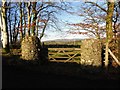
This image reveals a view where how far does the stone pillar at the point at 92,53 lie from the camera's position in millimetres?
19672

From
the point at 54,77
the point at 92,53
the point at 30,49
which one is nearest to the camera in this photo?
the point at 54,77

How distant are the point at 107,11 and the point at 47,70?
802 cm

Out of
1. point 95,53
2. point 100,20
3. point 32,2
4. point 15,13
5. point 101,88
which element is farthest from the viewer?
point 15,13

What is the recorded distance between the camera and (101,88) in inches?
494

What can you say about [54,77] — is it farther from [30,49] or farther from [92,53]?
[30,49]

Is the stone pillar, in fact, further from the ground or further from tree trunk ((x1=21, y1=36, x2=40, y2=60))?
tree trunk ((x1=21, y1=36, x2=40, y2=60))

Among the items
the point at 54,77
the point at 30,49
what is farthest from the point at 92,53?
the point at 54,77

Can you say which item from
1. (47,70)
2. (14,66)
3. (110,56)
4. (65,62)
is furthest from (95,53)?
(14,66)

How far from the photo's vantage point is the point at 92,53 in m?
19.7

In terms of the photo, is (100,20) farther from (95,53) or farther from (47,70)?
(47,70)

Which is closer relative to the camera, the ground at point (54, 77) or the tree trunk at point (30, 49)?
the ground at point (54, 77)

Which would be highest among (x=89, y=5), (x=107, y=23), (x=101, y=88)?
(x=89, y=5)

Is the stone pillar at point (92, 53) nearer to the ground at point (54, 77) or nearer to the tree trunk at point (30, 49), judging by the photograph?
the ground at point (54, 77)

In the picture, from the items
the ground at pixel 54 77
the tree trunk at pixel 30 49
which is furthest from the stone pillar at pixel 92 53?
the tree trunk at pixel 30 49
